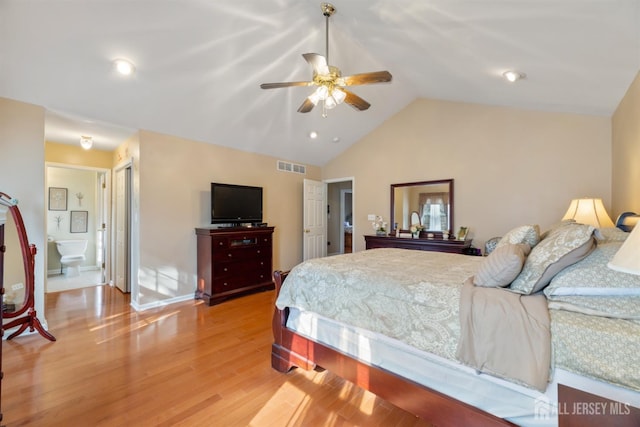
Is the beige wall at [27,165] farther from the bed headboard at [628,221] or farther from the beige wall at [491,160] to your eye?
the bed headboard at [628,221]

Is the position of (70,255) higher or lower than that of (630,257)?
lower

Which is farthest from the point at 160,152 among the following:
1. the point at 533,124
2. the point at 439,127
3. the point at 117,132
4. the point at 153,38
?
the point at 533,124

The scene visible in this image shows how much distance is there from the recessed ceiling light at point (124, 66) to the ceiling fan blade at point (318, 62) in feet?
5.90

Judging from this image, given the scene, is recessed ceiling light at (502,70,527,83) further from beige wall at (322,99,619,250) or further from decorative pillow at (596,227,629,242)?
decorative pillow at (596,227,629,242)

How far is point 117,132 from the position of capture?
385 centimetres

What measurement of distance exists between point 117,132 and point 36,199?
1.27 meters

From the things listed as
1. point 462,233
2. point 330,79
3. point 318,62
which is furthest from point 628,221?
point 318,62

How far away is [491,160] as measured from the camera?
416 cm

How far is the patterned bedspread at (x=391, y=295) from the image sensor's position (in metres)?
1.55

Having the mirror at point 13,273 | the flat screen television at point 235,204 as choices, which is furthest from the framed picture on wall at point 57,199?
the flat screen television at point 235,204

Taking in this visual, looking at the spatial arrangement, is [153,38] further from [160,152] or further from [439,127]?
[439,127]

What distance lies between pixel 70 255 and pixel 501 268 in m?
7.33

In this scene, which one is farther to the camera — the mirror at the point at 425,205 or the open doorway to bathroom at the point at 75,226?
the open doorway to bathroom at the point at 75,226

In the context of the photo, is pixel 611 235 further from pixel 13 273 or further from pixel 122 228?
pixel 122 228
